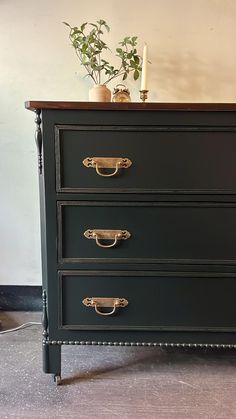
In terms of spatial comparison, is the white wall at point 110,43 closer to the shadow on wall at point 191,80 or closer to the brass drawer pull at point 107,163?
the shadow on wall at point 191,80

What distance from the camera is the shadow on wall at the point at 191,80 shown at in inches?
56.6

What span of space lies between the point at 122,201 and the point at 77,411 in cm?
69

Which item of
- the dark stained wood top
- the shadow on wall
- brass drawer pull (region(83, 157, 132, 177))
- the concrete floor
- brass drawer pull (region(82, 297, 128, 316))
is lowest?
the concrete floor

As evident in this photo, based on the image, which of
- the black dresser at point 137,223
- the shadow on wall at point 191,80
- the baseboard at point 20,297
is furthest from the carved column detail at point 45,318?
the shadow on wall at point 191,80

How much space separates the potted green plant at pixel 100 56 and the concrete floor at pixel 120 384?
1041mm

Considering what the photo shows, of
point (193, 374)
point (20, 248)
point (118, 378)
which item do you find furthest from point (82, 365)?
point (20, 248)

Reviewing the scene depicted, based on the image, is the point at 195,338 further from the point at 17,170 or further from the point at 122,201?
the point at 17,170

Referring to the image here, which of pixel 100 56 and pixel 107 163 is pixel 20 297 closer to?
pixel 107 163

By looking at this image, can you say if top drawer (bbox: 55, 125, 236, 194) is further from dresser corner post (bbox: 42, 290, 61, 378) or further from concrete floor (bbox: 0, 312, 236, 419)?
concrete floor (bbox: 0, 312, 236, 419)

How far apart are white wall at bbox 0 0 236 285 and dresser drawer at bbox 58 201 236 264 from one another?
1.99 ft

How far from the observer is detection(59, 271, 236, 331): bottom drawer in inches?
42.3

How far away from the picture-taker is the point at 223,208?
1.03m

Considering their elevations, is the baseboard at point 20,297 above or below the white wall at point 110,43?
below

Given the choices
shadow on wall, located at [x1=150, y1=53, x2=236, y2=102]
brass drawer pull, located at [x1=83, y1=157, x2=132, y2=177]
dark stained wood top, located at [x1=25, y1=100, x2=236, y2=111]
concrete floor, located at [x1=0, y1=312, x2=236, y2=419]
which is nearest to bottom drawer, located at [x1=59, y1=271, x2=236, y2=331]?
concrete floor, located at [x1=0, y1=312, x2=236, y2=419]
